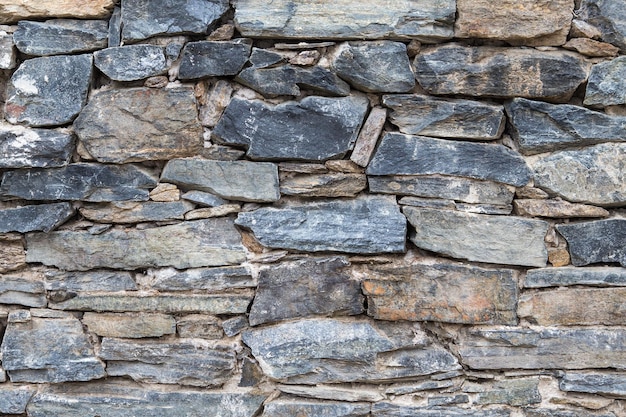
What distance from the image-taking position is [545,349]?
2469 mm

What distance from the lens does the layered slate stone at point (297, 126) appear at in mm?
2420

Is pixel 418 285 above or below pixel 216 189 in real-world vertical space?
below

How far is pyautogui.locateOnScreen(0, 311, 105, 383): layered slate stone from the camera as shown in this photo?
2.54 m

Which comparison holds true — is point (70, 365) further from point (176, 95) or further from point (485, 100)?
point (485, 100)

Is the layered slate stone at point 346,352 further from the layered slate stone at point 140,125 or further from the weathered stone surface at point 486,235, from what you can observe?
the layered slate stone at point 140,125

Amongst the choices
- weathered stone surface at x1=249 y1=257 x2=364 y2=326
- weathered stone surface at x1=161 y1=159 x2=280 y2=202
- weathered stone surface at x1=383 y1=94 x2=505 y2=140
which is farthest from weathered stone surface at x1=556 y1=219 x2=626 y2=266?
weathered stone surface at x1=161 y1=159 x2=280 y2=202

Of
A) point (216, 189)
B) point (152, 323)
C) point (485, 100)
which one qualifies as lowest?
point (152, 323)

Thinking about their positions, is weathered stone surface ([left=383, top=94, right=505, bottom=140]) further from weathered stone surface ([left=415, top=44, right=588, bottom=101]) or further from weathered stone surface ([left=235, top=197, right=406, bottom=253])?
weathered stone surface ([left=235, top=197, right=406, bottom=253])

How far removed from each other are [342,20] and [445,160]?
646 mm

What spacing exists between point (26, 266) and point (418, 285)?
1.55m

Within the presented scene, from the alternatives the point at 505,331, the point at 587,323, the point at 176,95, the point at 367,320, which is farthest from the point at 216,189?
the point at 587,323

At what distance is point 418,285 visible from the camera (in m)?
2.46

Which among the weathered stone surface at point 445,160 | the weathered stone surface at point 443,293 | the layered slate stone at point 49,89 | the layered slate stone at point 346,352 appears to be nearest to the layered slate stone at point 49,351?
the layered slate stone at point 346,352

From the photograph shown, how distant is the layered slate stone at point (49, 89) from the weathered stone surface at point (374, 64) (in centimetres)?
96
